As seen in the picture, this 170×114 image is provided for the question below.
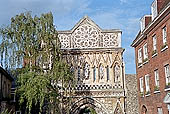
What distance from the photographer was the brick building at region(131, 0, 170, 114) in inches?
624

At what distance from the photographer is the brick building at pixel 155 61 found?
15.9 meters

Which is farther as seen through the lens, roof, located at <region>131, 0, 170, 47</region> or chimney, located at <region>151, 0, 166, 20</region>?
chimney, located at <region>151, 0, 166, 20</region>

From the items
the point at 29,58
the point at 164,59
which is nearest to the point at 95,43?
the point at 29,58

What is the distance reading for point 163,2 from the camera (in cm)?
1767

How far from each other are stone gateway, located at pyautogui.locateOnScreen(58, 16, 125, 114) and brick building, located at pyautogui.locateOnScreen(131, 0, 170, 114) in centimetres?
373

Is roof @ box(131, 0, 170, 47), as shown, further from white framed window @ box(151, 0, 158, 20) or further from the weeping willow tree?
the weeping willow tree

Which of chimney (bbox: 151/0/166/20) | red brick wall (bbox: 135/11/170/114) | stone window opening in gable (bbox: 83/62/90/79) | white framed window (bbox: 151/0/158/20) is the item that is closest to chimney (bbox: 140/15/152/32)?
red brick wall (bbox: 135/11/170/114)

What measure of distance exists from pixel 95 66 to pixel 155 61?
8.91 m

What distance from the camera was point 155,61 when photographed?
58.6ft

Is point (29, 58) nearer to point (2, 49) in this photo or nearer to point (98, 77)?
point (2, 49)

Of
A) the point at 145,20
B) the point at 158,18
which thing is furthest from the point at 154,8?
the point at 145,20

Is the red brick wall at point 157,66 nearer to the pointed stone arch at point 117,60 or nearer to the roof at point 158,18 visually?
the roof at point 158,18

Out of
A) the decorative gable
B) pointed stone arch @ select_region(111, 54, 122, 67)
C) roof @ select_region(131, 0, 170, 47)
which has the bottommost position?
pointed stone arch @ select_region(111, 54, 122, 67)

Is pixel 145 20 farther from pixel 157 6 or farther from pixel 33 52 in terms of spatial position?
pixel 33 52
